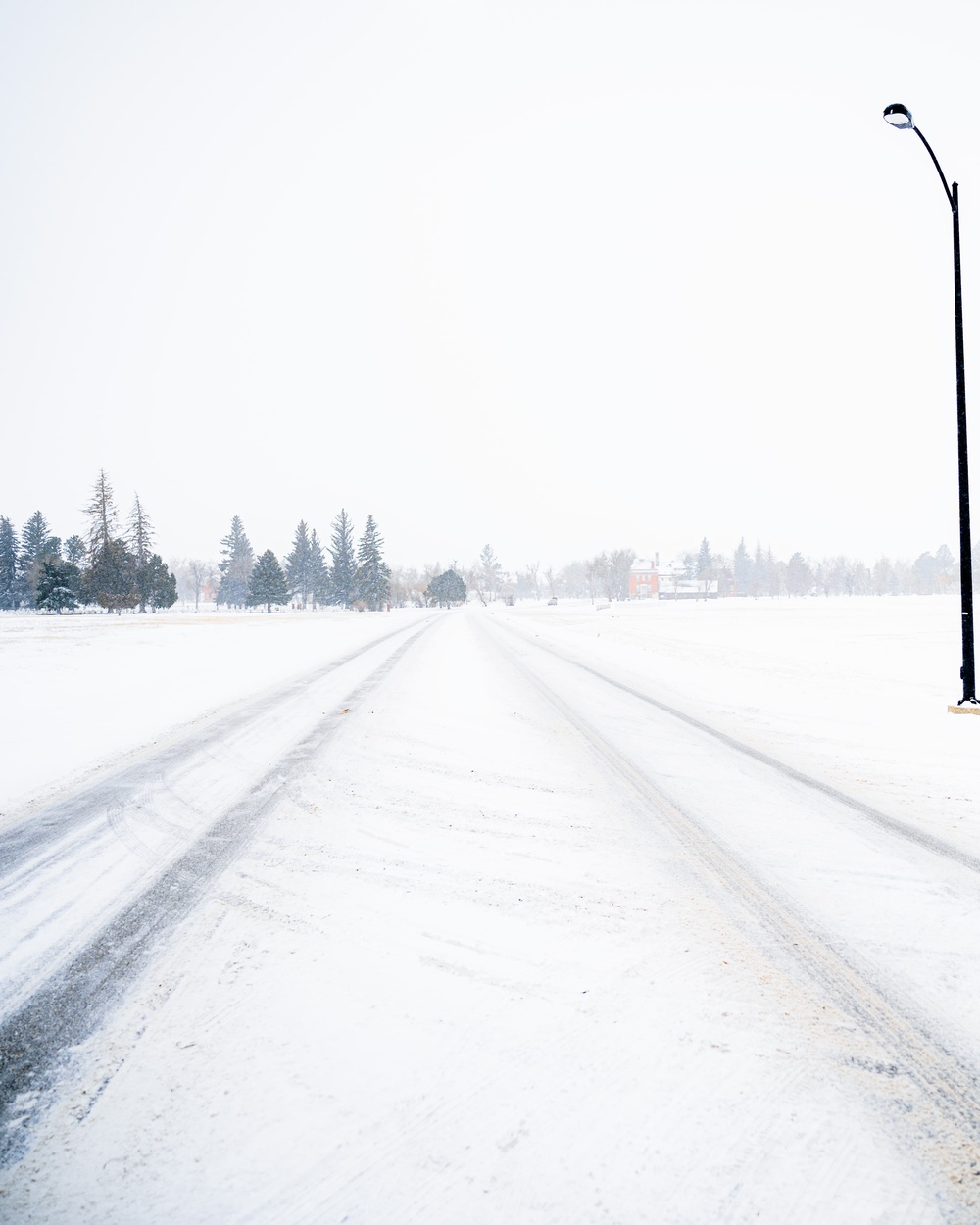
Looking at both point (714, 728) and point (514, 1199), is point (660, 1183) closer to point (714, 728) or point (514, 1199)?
point (514, 1199)

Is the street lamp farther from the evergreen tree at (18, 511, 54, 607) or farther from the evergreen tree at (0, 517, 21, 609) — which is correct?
the evergreen tree at (0, 517, 21, 609)

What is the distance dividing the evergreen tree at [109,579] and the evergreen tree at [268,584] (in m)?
18.2

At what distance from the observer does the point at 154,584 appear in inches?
3159

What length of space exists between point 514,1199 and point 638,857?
2.67 metres

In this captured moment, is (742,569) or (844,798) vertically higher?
(742,569)

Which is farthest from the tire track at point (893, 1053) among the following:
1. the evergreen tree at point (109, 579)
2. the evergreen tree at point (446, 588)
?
the evergreen tree at point (446, 588)

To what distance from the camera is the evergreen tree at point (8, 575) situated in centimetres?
8912

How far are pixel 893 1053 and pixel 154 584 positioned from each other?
292 ft

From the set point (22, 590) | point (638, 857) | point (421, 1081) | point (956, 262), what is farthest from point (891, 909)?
point (22, 590)

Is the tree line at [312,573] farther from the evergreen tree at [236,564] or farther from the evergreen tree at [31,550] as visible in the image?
the evergreen tree at [31,550]

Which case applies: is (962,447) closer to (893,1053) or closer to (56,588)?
(893,1053)

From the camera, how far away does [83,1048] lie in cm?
248

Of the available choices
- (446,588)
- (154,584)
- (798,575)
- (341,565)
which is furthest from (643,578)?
(154,584)

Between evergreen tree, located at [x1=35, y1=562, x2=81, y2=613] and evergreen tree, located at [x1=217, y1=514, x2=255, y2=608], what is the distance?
4085 cm
